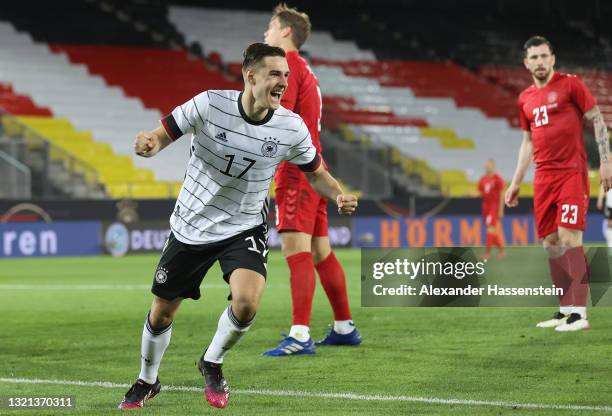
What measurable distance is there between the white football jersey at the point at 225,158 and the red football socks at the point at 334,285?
2299 millimetres

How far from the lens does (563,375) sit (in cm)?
668

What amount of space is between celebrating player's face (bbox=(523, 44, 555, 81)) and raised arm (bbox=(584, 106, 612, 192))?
472mm

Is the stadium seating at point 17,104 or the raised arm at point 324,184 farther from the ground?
the stadium seating at point 17,104

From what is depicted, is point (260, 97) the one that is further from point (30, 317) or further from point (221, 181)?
point (30, 317)

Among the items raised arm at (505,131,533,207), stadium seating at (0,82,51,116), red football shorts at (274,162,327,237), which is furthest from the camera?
stadium seating at (0,82,51,116)

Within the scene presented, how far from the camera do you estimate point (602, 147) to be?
8961 mm

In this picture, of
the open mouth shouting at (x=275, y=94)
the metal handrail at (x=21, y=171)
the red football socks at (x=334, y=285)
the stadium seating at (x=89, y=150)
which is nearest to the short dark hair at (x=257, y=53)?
the open mouth shouting at (x=275, y=94)

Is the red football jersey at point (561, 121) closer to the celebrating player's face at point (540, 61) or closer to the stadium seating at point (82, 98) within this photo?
the celebrating player's face at point (540, 61)

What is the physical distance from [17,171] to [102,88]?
924cm

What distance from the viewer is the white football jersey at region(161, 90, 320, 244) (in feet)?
19.0

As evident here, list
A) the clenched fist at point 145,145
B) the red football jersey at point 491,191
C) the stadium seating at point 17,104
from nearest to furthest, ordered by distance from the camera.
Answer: the clenched fist at point 145,145 → the red football jersey at point 491,191 → the stadium seating at point 17,104

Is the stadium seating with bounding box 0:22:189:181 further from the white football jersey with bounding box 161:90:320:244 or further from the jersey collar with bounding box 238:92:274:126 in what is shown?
the jersey collar with bounding box 238:92:274:126

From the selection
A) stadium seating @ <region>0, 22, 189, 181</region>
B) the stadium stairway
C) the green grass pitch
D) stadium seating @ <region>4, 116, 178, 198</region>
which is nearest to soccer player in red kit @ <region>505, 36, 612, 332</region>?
the green grass pitch

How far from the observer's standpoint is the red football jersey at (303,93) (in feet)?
25.8
